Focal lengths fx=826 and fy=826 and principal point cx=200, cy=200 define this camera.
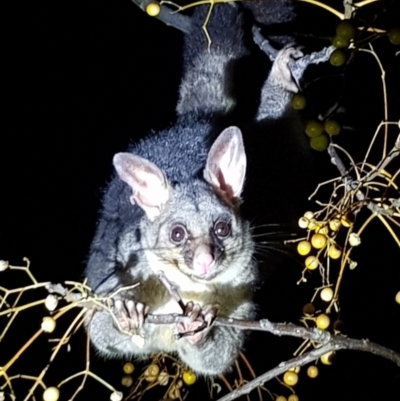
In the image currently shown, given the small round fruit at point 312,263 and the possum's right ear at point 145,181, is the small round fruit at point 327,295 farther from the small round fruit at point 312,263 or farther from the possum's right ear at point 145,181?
the possum's right ear at point 145,181

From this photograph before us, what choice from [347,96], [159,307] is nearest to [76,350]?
[159,307]

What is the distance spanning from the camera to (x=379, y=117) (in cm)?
250

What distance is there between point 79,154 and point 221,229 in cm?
64

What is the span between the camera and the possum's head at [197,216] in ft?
6.77

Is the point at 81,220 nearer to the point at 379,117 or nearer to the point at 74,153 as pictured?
the point at 74,153

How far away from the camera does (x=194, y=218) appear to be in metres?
2.19

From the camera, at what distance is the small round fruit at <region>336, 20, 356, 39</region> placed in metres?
1.55

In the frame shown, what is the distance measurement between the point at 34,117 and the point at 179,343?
81 centimetres

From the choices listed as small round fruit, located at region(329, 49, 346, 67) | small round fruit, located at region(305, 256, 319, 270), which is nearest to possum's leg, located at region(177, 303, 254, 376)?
small round fruit, located at region(305, 256, 319, 270)

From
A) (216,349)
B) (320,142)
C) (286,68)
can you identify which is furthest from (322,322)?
(286,68)

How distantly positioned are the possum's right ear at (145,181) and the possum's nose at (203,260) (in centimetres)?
23

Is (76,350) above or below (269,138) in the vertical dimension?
below

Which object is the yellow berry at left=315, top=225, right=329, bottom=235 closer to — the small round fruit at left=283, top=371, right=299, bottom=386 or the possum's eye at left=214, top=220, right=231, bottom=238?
the small round fruit at left=283, top=371, right=299, bottom=386

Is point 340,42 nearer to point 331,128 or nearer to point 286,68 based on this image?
point 331,128
